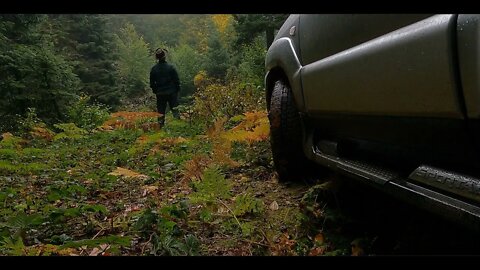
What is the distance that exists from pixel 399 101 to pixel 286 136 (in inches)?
55.6

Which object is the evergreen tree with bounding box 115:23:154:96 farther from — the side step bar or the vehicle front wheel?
the side step bar

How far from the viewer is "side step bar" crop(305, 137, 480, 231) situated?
1285mm

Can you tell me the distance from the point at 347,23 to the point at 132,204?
2.15 metres

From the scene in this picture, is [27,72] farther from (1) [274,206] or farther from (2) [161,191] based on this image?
(1) [274,206]

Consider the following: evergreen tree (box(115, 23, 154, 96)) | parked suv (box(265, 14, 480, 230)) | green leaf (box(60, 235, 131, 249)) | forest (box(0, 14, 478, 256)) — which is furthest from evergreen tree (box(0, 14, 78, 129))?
evergreen tree (box(115, 23, 154, 96))

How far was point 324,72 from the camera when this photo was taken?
7.04ft

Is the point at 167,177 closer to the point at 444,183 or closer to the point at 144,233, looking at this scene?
the point at 144,233

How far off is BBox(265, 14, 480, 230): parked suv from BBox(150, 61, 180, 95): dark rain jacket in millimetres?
7645

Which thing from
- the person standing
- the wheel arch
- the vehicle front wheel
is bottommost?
the person standing

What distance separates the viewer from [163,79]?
32.8 ft

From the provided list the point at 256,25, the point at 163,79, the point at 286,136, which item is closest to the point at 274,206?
the point at 286,136

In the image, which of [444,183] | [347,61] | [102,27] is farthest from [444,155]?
[102,27]

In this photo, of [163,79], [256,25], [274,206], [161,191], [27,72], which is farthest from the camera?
[256,25]

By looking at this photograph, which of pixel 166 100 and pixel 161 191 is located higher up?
pixel 161 191
